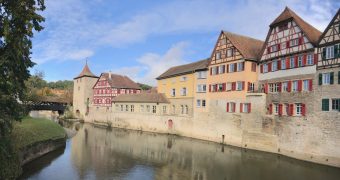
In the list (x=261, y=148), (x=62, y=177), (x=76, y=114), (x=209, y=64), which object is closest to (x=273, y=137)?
(x=261, y=148)

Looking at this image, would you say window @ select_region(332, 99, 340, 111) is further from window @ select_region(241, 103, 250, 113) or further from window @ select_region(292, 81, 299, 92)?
window @ select_region(241, 103, 250, 113)

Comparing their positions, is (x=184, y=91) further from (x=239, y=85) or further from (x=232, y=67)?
(x=239, y=85)

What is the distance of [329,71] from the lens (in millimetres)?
23641

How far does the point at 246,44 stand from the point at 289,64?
26.3 ft

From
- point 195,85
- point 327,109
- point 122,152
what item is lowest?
point 122,152

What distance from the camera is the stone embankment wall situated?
2361 centimetres

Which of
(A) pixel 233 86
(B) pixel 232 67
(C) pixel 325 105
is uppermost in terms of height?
(B) pixel 232 67

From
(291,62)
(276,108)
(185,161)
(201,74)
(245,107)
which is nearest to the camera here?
(185,161)

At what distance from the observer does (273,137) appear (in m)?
28.3

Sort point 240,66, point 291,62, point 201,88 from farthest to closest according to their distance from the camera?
point 201,88
point 240,66
point 291,62

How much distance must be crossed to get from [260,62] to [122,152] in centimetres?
1653

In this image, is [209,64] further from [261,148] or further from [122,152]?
[122,152]

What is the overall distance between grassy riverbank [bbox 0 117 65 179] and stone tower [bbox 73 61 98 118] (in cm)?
3317

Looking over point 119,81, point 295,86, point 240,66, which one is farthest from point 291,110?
point 119,81
